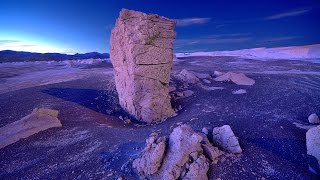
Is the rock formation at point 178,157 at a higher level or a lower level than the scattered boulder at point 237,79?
lower

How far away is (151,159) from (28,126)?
180 inches

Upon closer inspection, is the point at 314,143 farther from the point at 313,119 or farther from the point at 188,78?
the point at 188,78

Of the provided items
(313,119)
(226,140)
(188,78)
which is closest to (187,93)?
(188,78)

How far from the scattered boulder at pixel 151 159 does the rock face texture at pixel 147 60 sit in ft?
12.3

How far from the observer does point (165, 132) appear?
301 inches

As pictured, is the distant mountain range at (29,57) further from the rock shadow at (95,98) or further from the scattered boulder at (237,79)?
the scattered boulder at (237,79)

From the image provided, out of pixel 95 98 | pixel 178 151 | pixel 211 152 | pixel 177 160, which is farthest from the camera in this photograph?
pixel 95 98

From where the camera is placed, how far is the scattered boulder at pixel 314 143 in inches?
226

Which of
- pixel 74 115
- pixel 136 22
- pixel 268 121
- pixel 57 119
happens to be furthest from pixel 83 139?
pixel 268 121

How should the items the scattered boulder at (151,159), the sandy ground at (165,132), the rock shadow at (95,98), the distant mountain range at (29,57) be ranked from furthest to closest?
the distant mountain range at (29,57)
the rock shadow at (95,98)
the sandy ground at (165,132)
the scattered boulder at (151,159)

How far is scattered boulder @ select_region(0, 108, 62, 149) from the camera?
759cm

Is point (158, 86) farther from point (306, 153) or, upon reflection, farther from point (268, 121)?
point (306, 153)

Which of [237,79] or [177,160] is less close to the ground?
[237,79]

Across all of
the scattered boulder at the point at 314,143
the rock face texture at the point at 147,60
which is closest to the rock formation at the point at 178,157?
the scattered boulder at the point at 314,143
